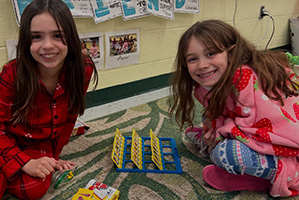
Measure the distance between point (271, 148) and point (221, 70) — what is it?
0.28m

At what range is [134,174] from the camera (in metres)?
0.94

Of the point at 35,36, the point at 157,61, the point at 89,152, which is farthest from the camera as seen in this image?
the point at 157,61

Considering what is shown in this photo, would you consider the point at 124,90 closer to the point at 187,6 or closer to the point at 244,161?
the point at 187,6

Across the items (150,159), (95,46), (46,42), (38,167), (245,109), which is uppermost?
(46,42)

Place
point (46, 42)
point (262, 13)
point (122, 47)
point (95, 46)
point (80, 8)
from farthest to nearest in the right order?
point (262, 13) < point (122, 47) < point (95, 46) < point (80, 8) < point (46, 42)

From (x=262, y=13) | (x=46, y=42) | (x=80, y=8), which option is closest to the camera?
(x=46, y=42)

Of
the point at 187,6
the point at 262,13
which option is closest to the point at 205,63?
the point at 187,6

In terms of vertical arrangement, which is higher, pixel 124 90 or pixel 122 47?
pixel 122 47

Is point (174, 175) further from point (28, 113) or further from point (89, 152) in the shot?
point (28, 113)

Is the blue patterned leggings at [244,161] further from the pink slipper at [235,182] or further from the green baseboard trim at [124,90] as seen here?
the green baseboard trim at [124,90]

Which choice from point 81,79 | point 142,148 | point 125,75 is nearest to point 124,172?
point 142,148

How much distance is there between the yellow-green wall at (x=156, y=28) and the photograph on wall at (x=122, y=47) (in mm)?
26

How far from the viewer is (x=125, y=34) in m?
1.42

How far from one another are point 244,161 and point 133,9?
92cm
